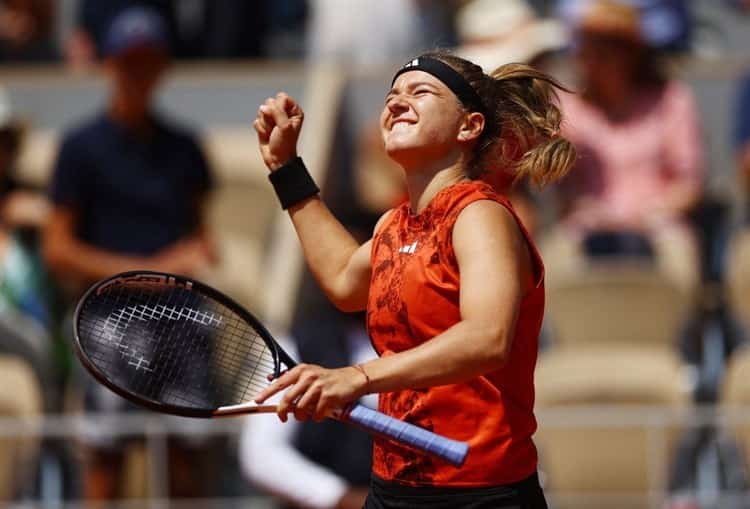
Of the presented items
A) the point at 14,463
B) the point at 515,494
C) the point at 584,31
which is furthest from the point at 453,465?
the point at 584,31

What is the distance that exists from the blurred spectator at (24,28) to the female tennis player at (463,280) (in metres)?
6.37

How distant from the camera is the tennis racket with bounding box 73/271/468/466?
130 inches

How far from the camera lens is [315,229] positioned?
3855mm

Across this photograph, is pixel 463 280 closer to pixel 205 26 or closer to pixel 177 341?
pixel 177 341

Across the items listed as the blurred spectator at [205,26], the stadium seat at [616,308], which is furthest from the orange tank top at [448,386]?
the blurred spectator at [205,26]

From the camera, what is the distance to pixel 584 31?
7.64 m

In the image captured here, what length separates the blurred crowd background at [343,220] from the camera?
6.32 metres

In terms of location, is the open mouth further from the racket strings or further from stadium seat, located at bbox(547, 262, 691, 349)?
stadium seat, located at bbox(547, 262, 691, 349)

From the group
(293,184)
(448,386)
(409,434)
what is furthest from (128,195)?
(409,434)

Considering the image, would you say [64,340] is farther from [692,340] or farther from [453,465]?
[453,465]

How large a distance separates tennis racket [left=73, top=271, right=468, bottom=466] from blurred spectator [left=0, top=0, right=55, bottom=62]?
5745 mm

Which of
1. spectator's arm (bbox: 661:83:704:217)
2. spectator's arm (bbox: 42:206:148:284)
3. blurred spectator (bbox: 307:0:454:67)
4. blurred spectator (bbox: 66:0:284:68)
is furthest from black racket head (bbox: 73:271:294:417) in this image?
blurred spectator (bbox: 66:0:284:68)

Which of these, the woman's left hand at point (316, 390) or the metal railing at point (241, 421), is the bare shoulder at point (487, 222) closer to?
the woman's left hand at point (316, 390)

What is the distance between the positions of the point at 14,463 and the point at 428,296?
11.7 feet
